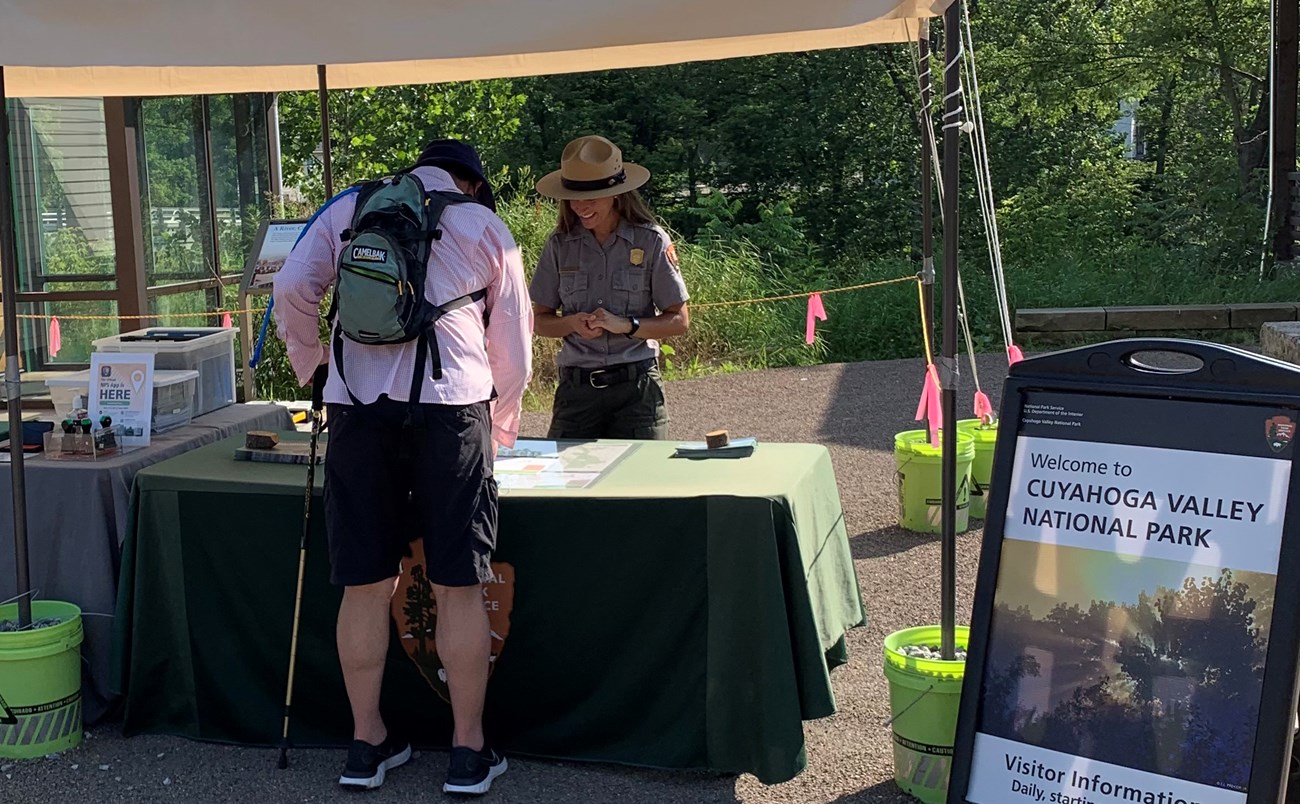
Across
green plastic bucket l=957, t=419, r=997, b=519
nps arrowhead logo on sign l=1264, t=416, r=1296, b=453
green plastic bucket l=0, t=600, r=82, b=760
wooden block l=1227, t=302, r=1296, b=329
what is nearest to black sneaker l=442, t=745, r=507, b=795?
green plastic bucket l=0, t=600, r=82, b=760

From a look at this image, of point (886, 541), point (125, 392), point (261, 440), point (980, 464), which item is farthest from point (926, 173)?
point (125, 392)

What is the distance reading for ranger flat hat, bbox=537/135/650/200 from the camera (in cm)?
439

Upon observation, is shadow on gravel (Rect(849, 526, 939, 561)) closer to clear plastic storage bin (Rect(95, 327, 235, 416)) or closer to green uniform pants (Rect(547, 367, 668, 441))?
green uniform pants (Rect(547, 367, 668, 441))

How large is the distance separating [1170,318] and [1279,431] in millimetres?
9093

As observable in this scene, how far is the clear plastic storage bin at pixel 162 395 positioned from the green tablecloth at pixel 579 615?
46cm

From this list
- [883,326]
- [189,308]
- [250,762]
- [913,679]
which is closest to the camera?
[913,679]

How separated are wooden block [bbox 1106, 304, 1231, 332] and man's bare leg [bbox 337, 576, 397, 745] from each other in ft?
29.5

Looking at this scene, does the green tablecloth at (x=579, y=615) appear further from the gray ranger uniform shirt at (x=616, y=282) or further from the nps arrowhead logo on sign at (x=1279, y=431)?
the nps arrowhead logo on sign at (x=1279, y=431)

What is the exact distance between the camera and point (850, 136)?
19.4 m

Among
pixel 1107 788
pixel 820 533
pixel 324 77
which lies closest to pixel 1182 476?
pixel 1107 788

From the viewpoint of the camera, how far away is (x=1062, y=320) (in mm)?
11289

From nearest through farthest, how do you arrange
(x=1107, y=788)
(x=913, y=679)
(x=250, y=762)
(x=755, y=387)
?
1. (x=1107, y=788)
2. (x=913, y=679)
3. (x=250, y=762)
4. (x=755, y=387)

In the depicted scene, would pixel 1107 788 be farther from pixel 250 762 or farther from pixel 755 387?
pixel 755 387

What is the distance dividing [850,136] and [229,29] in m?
16.6
